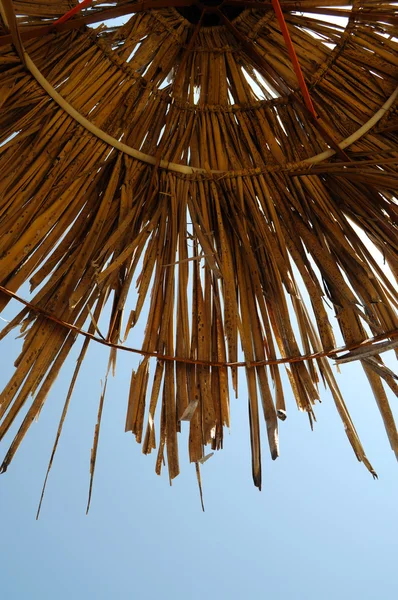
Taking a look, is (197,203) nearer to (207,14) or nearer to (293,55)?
(293,55)

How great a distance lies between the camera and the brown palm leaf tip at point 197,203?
6.78 ft

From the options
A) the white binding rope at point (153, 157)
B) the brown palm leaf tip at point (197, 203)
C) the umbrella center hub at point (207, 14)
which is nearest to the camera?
the brown palm leaf tip at point (197, 203)

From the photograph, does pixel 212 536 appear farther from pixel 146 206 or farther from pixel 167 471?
pixel 146 206

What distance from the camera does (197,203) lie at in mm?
2301

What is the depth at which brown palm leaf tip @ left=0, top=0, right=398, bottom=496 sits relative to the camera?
2066mm

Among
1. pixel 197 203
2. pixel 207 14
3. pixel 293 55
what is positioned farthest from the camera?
pixel 207 14

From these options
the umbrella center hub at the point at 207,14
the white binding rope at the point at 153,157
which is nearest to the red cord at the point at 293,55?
the white binding rope at the point at 153,157

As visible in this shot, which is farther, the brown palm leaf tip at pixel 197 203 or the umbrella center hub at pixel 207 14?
the umbrella center hub at pixel 207 14

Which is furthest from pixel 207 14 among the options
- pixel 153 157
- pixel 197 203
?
pixel 197 203

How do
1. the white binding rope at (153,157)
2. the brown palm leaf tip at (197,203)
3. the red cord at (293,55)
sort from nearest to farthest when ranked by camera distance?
the red cord at (293,55) < the brown palm leaf tip at (197,203) < the white binding rope at (153,157)

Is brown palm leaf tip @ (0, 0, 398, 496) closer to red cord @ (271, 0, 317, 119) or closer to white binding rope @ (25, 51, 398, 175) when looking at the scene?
white binding rope @ (25, 51, 398, 175)

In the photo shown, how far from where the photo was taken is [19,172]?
213 centimetres

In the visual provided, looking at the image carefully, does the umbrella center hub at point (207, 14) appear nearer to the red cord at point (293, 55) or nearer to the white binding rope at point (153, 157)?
the red cord at point (293, 55)

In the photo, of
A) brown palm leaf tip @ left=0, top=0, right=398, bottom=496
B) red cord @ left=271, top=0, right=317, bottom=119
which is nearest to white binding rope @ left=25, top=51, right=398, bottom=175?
brown palm leaf tip @ left=0, top=0, right=398, bottom=496
